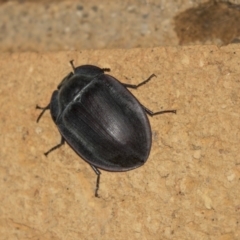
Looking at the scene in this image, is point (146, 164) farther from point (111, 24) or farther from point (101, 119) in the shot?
point (111, 24)

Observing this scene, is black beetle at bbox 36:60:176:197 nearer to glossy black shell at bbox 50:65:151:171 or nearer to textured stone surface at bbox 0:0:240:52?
glossy black shell at bbox 50:65:151:171

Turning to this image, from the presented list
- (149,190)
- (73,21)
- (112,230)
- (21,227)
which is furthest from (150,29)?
(21,227)

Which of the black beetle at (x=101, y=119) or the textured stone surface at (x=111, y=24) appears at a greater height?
the textured stone surface at (x=111, y=24)

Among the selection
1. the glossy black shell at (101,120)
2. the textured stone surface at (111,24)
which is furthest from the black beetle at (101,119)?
the textured stone surface at (111,24)

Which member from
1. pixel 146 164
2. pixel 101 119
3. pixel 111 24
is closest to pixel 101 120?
pixel 101 119

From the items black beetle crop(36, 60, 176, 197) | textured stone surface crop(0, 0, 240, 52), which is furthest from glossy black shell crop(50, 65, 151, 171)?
textured stone surface crop(0, 0, 240, 52)

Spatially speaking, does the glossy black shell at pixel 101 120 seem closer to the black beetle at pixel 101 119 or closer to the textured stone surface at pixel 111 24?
the black beetle at pixel 101 119
